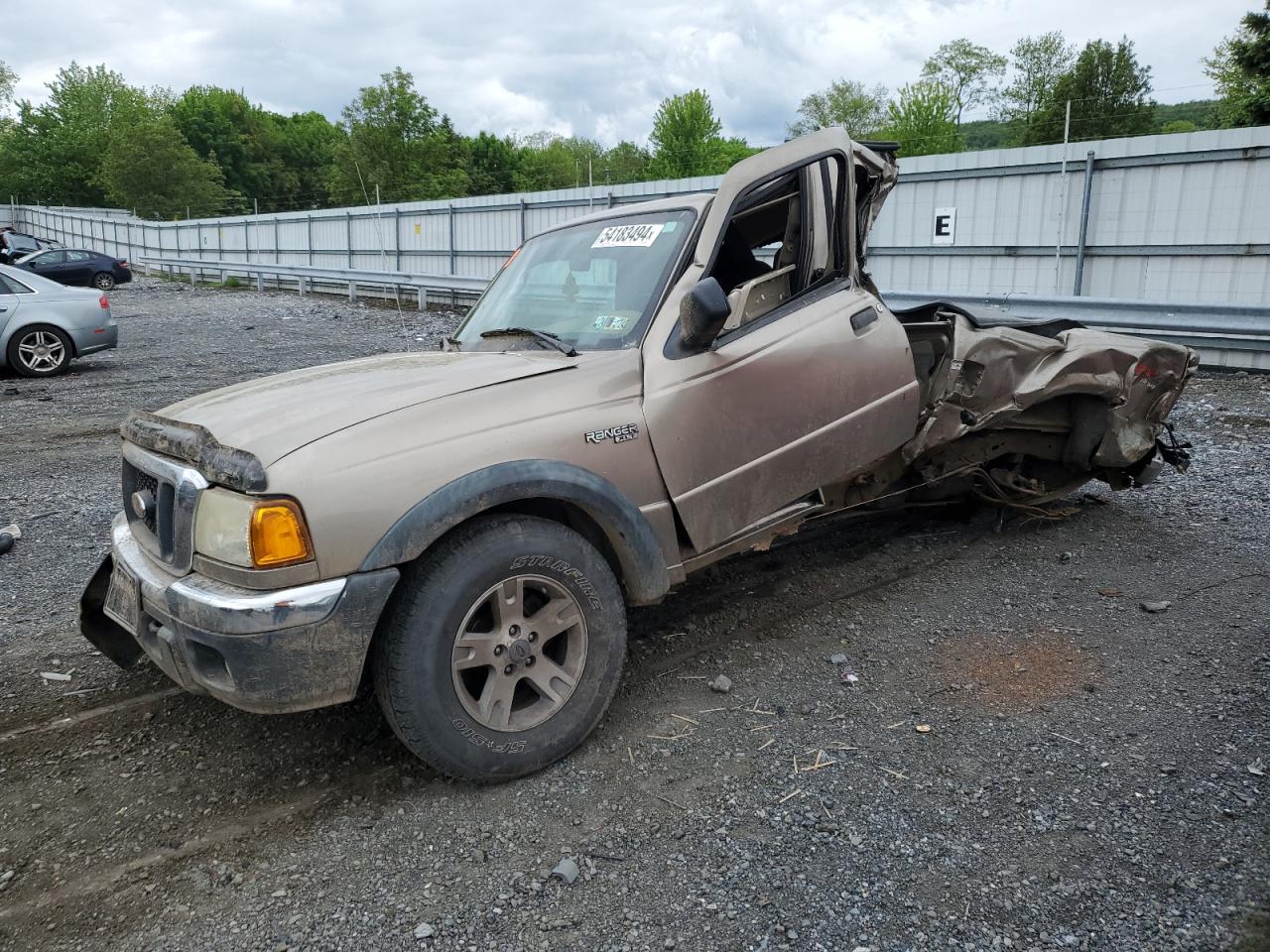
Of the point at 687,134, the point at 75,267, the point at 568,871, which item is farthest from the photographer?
the point at 687,134

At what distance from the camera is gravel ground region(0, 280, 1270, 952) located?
2445 millimetres

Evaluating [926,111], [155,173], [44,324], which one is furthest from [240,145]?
[44,324]

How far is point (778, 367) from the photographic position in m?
A: 3.73

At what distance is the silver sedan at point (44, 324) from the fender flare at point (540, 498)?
40.8ft

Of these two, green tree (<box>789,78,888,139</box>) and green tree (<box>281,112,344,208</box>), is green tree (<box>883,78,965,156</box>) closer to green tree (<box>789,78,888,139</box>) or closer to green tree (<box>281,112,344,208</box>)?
green tree (<box>789,78,888,139</box>)

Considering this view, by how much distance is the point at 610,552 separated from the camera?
3379 mm

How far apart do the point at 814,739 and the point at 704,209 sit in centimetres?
210

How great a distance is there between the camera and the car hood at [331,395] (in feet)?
9.46

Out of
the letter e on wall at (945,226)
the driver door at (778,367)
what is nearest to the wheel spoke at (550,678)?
the driver door at (778,367)

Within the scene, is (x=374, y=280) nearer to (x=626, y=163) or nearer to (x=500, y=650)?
(x=500, y=650)

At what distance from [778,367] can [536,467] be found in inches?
47.6

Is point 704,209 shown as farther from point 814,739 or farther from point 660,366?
point 814,739

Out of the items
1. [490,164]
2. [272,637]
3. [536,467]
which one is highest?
[490,164]

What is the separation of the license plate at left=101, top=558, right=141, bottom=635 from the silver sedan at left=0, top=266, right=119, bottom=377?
11371 millimetres
